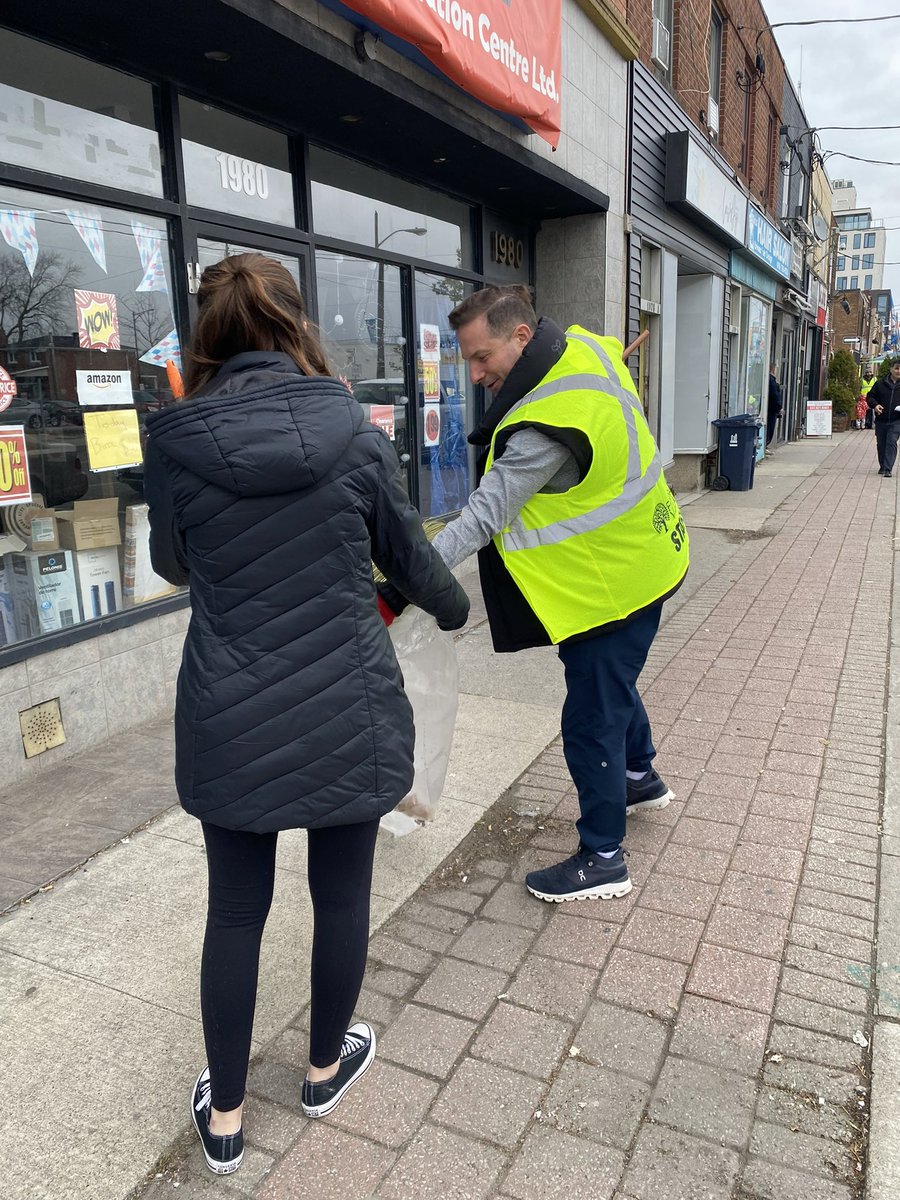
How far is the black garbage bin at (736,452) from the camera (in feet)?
43.7

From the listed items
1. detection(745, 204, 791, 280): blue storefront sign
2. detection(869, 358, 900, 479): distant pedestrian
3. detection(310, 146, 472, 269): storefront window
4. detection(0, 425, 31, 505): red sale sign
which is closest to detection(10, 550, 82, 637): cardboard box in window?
detection(0, 425, 31, 505): red sale sign

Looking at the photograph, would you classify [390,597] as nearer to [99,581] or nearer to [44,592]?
[44,592]

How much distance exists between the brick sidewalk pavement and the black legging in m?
0.32

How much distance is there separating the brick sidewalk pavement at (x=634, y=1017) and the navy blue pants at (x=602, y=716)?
29 centimetres

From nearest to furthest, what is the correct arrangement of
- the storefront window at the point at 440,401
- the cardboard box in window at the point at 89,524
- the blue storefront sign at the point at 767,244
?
1. the cardboard box in window at the point at 89,524
2. the storefront window at the point at 440,401
3. the blue storefront sign at the point at 767,244

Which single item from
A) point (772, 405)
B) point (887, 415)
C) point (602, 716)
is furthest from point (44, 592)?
point (772, 405)

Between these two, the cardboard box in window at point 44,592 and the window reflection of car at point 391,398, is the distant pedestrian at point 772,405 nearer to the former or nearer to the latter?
the window reflection of car at point 391,398

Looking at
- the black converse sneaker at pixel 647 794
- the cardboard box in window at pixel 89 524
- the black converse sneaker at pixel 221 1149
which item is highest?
the cardboard box in window at pixel 89 524

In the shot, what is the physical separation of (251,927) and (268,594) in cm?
75

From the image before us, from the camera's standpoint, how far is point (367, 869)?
204 centimetres

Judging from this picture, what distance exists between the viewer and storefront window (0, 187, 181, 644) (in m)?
3.91

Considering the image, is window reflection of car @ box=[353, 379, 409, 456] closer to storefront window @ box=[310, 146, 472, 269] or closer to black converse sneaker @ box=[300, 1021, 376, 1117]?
storefront window @ box=[310, 146, 472, 269]

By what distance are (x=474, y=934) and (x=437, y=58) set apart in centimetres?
485

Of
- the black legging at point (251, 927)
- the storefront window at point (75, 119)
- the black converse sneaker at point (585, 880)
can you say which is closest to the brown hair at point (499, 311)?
the black legging at point (251, 927)
